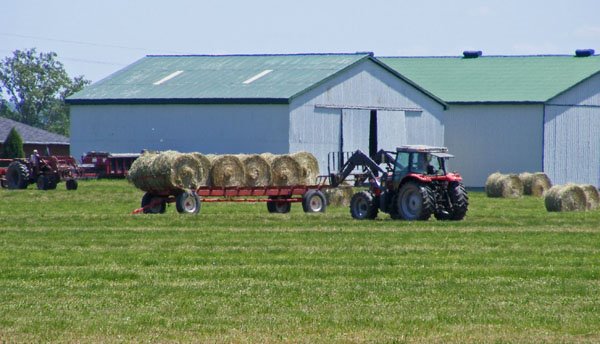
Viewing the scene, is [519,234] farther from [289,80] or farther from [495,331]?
[289,80]

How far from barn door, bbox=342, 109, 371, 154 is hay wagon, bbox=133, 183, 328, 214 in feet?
58.5

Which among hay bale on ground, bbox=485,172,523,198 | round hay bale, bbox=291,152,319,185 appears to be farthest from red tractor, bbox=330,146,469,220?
hay bale on ground, bbox=485,172,523,198

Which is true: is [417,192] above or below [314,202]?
above

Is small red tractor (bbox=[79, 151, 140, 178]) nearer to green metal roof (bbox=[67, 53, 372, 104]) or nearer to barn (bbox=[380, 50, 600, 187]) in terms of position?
green metal roof (bbox=[67, 53, 372, 104])

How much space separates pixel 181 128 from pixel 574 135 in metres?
18.8

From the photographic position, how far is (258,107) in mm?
50062

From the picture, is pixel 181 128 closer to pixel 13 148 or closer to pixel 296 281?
pixel 13 148

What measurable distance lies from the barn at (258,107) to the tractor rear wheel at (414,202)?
773 inches

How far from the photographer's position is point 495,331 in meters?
12.6

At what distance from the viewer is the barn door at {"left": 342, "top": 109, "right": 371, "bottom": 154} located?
52281mm

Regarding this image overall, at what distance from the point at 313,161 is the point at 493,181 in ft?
36.1

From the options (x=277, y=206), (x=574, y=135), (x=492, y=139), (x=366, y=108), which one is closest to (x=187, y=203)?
(x=277, y=206)

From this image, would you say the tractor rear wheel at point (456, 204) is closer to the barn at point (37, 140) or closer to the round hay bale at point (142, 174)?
the round hay bale at point (142, 174)

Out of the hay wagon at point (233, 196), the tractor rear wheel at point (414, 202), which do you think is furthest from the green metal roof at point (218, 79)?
the tractor rear wheel at point (414, 202)
